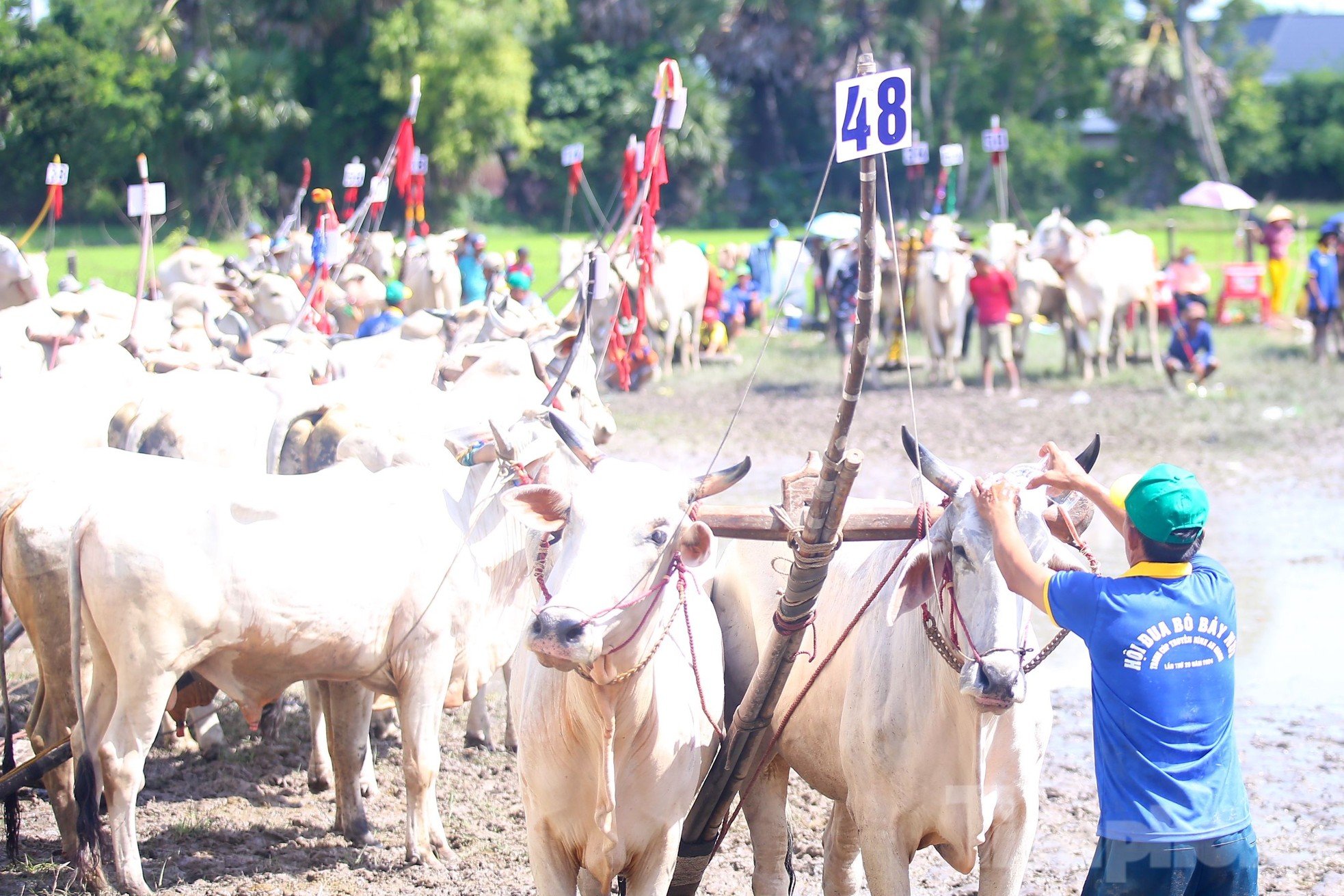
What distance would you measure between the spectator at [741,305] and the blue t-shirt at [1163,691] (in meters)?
19.7

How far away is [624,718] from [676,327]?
16.3m

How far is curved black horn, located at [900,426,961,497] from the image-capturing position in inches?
160

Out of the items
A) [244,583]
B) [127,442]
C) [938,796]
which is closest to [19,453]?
[127,442]

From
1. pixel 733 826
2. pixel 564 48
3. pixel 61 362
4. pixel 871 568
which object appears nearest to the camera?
pixel 871 568

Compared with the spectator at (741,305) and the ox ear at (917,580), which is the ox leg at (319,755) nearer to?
the ox ear at (917,580)

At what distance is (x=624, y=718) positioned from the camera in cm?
407

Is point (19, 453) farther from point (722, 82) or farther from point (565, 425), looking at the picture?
point (722, 82)

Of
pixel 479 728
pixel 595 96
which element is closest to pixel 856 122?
pixel 479 728

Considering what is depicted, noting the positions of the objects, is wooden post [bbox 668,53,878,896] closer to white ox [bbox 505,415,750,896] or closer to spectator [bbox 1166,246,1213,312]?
white ox [bbox 505,415,750,896]

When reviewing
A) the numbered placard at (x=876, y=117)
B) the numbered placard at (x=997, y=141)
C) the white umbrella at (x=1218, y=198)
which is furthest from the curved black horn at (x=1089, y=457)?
the white umbrella at (x=1218, y=198)

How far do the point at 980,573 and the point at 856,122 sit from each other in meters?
1.25

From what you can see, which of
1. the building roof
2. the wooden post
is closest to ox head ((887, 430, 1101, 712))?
the wooden post

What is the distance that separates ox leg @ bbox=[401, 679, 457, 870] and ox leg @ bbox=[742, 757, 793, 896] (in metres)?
1.41

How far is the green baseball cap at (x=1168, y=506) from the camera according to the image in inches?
141
